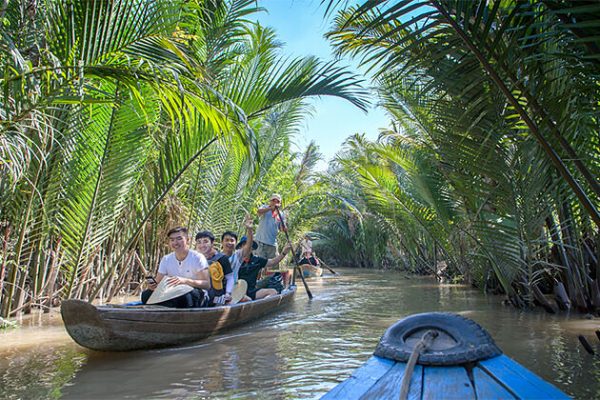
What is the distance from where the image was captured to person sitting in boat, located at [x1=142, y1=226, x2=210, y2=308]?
17.0 feet

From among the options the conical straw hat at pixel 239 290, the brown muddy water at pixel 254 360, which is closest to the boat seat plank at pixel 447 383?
the brown muddy water at pixel 254 360

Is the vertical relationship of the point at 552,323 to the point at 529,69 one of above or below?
below

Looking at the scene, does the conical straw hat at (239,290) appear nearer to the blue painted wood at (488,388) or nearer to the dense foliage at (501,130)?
the dense foliage at (501,130)

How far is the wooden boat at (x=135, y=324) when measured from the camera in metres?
4.34

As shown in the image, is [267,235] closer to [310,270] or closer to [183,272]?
[183,272]

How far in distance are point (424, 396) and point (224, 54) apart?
6.96m

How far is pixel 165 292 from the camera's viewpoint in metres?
5.02

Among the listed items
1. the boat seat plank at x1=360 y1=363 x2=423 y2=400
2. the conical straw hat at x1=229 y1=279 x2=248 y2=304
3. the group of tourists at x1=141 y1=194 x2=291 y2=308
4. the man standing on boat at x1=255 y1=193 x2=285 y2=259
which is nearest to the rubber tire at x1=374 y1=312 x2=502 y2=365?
the boat seat plank at x1=360 y1=363 x2=423 y2=400

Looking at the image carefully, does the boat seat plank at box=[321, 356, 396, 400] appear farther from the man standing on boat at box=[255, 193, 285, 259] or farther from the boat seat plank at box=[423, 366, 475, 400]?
the man standing on boat at box=[255, 193, 285, 259]

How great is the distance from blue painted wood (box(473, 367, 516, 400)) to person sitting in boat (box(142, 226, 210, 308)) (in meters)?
3.45

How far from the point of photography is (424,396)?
7.19 feet

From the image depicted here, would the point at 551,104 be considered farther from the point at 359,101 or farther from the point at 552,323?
the point at 552,323

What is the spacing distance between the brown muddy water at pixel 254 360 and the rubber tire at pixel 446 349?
37.2 inches

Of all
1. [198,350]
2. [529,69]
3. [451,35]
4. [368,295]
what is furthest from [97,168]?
[368,295]
